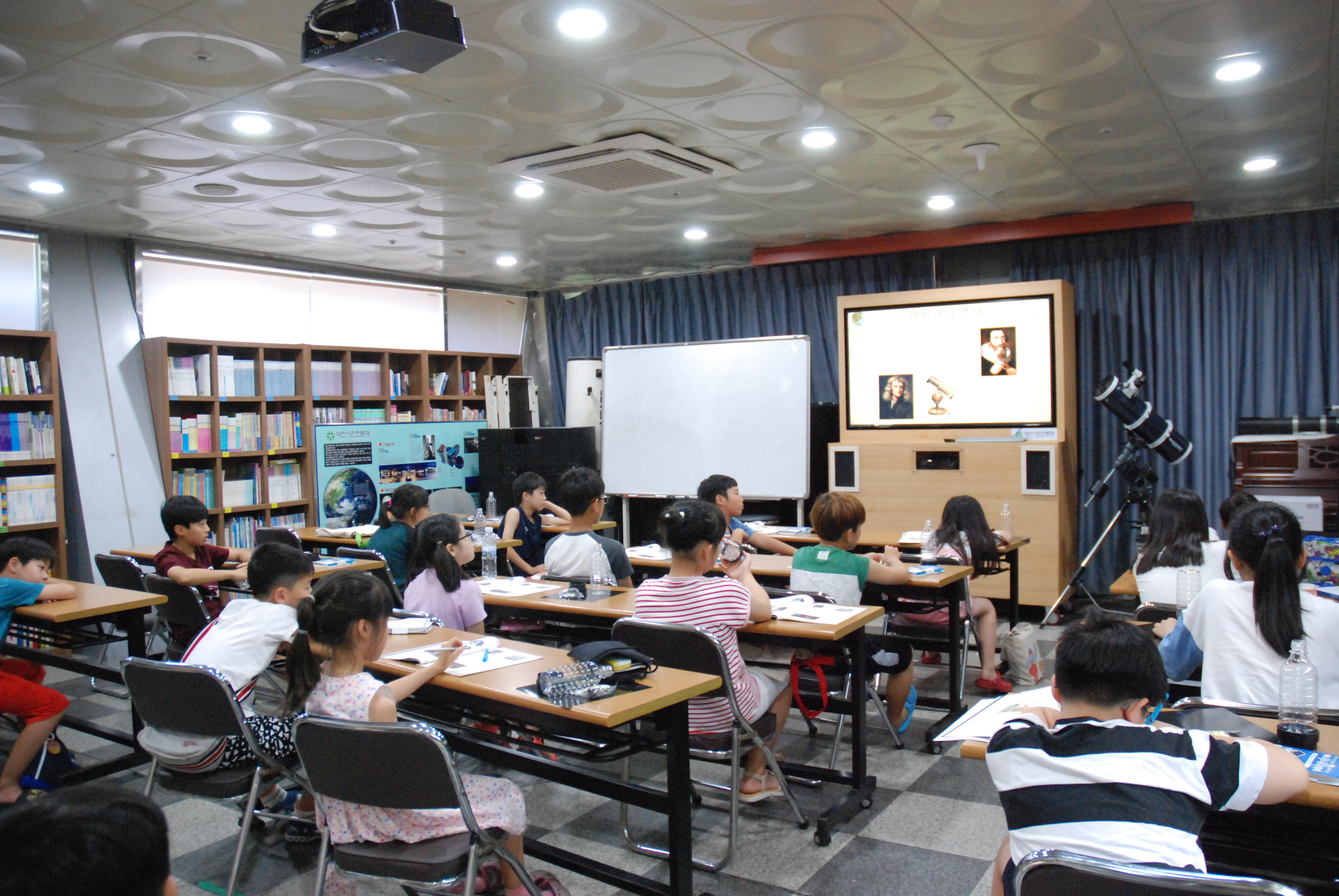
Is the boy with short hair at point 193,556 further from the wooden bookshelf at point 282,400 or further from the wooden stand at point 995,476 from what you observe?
the wooden stand at point 995,476

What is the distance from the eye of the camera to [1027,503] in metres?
6.15

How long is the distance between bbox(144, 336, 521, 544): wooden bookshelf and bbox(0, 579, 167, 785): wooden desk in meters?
2.80

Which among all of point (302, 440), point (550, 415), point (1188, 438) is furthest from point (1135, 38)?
point (550, 415)

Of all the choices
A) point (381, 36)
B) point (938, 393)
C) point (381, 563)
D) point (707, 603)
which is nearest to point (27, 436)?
point (381, 563)

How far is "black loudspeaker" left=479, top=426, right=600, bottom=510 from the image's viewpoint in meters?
7.86

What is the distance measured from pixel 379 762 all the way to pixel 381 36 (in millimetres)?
2018

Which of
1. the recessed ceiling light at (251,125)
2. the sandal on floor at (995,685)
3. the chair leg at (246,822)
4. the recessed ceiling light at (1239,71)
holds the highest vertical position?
the recessed ceiling light at (251,125)

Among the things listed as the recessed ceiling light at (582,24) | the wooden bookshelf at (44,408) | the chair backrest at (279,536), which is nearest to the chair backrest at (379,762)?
the recessed ceiling light at (582,24)

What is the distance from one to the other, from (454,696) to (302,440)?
5325 mm

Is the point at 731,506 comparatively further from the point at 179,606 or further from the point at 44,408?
the point at 44,408

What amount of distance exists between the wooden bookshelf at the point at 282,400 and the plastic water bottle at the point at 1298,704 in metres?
6.56

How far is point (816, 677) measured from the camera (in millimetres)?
3354

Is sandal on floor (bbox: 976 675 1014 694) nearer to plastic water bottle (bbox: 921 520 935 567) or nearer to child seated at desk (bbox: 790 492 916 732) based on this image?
plastic water bottle (bbox: 921 520 935 567)

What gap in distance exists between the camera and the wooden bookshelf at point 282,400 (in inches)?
255
